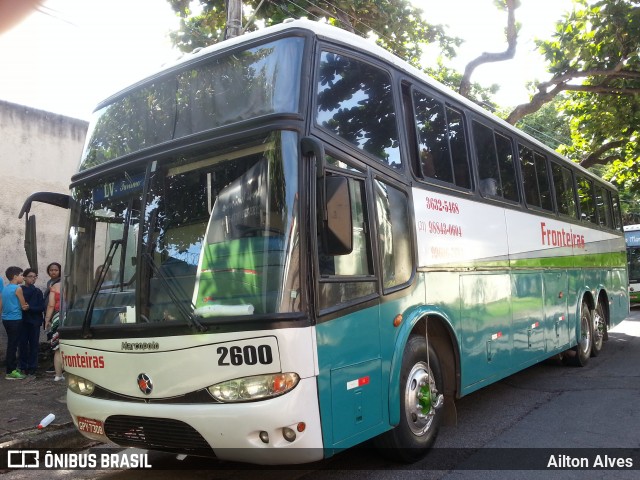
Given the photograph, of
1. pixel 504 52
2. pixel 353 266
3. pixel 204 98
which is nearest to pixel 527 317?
pixel 353 266

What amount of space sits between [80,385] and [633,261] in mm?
22645

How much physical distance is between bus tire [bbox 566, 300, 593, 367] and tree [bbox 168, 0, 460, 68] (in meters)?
6.50

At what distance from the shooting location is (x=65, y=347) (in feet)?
15.3

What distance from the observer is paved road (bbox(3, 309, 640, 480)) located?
4.76 metres

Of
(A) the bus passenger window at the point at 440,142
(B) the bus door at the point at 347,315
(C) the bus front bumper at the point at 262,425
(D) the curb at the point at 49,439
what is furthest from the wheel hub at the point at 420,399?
(D) the curb at the point at 49,439

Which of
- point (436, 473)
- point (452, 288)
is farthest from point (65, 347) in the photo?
point (452, 288)

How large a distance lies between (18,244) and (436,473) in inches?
322

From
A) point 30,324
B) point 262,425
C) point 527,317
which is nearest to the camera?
point 262,425

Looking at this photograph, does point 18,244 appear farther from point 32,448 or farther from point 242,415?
point 242,415

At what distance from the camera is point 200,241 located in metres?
4.09

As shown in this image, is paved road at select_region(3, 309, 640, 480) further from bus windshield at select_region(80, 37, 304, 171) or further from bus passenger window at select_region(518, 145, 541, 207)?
bus windshield at select_region(80, 37, 304, 171)

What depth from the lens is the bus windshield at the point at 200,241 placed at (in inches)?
152

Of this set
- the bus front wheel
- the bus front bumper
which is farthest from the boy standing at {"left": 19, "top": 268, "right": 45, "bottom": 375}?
the bus front wheel

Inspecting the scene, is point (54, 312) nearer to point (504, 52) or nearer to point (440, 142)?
point (440, 142)
